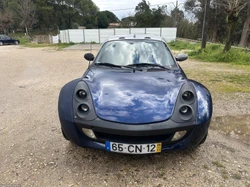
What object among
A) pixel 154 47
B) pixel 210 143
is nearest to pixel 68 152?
pixel 210 143

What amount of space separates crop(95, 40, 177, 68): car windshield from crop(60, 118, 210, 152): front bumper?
1.31m

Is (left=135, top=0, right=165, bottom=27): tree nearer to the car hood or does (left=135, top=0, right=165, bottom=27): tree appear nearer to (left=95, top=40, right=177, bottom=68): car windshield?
(left=95, top=40, right=177, bottom=68): car windshield

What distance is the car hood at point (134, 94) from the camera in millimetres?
1898

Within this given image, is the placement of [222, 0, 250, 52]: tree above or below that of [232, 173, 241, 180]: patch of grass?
above

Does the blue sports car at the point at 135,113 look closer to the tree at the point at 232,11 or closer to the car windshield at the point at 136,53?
the car windshield at the point at 136,53

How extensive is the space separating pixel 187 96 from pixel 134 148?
808 mm

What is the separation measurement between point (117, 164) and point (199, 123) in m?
1.01

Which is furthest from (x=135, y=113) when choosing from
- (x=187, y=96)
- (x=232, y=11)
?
(x=232, y=11)

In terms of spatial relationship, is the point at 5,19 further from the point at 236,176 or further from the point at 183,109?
the point at 236,176

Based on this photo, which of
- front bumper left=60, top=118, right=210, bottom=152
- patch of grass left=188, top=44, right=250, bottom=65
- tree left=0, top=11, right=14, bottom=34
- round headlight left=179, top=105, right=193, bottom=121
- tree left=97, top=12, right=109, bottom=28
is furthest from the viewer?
tree left=97, top=12, right=109, bottom=28

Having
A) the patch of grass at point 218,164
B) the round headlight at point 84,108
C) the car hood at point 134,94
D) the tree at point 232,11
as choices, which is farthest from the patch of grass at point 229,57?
the round headlight at point 84,108

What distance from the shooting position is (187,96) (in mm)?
2109

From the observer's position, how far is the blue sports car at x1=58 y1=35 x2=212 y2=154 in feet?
6.06

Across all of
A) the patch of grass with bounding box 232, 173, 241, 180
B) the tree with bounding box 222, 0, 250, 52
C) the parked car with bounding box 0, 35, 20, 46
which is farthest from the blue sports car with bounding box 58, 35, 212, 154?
the parked car with bounding box 0, 35, 20, 46
